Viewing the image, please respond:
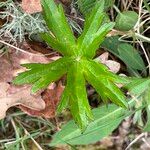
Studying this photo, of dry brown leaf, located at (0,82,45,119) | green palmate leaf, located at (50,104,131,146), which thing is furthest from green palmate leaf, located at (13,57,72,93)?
green palmate leaf, located at (50,104,131,146)

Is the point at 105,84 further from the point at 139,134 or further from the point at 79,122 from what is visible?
the point at 139,134

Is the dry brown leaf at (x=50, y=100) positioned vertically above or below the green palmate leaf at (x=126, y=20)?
below

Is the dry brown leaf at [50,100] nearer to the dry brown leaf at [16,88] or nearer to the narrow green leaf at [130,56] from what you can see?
the dry brown leaf at [16,88]

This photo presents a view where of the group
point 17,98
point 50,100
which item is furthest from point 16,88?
point 50,100

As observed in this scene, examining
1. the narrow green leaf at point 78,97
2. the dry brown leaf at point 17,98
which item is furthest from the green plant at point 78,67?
the dry brown leaf at point 17,98

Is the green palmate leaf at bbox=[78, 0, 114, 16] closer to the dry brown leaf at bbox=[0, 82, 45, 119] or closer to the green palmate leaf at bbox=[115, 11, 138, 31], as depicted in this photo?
the green palmate leaf at bbox=[115, 11, 138, 31]

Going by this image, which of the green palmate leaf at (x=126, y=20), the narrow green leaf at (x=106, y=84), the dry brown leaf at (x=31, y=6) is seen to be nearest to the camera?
the narrow green leaf at (x=106, y=84)
